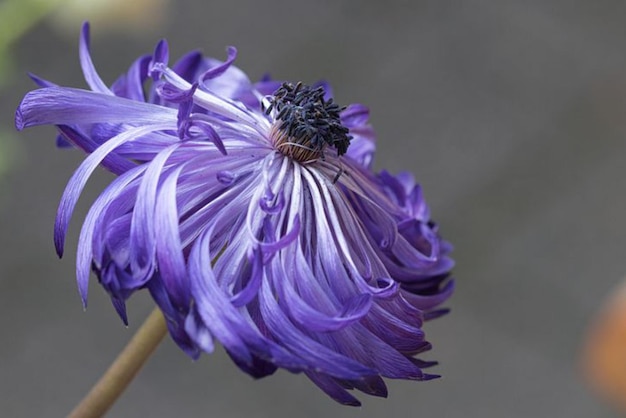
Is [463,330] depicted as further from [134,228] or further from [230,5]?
[134,228]

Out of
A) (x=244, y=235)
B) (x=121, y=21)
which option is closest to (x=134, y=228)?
(x=244, y=235)

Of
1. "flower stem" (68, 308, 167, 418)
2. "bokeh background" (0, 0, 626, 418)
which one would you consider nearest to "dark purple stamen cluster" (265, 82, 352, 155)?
"flower stem" (68, 308, 167, 418)

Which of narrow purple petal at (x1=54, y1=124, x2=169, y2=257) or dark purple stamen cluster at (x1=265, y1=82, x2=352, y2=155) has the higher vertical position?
dark purple stamen cluster at (x1=265, y1=82, x2=352, y2=155)

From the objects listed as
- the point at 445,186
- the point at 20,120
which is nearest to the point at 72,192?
the point at 20,120

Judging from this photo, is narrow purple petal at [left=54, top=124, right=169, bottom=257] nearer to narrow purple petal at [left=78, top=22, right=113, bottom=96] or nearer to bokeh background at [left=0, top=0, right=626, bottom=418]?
narrow purple petal at [left=78, top=22, right=113, bottom=96]

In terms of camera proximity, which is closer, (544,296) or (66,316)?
(66,316)

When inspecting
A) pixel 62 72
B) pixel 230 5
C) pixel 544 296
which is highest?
pixel 230 5
